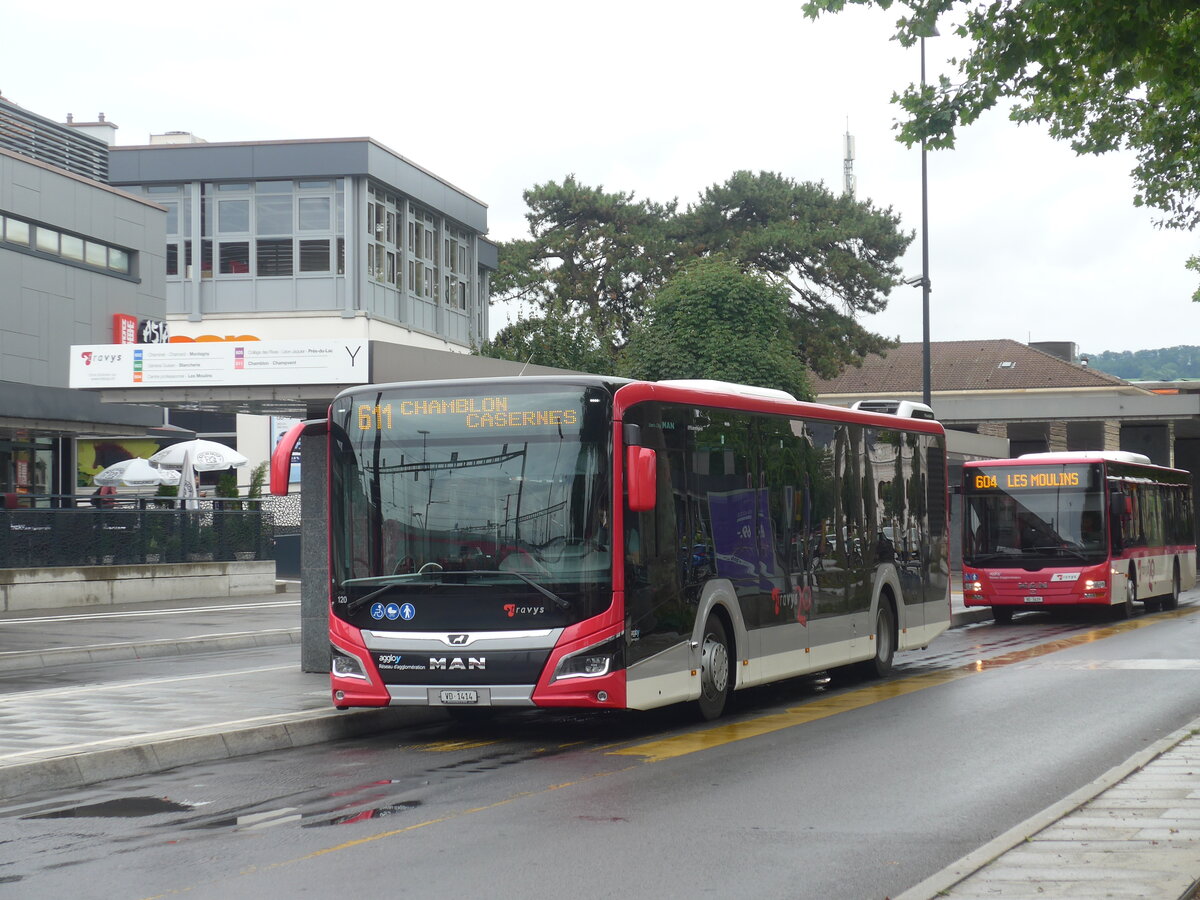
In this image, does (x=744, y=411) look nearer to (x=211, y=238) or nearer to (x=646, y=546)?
(x=646, y=546)

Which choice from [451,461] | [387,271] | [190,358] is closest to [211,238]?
[387,271]

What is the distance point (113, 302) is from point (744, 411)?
2563cm

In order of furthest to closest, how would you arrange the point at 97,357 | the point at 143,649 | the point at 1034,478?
the point at 97,357 → the point at 1034,478 → the point at 143,649

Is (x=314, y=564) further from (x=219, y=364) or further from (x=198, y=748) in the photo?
(x=219, y=364)

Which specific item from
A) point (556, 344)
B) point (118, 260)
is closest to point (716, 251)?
point (556, 344)

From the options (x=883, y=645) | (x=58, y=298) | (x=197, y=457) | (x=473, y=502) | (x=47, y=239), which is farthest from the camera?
(x=197, y=457)

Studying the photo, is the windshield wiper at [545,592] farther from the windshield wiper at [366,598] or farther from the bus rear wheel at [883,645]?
the bus rear wheel at [883,645]

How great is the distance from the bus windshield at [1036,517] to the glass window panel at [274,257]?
91.8 ft

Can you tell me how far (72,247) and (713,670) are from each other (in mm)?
25989

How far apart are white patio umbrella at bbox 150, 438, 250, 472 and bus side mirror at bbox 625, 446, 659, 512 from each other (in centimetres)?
2605

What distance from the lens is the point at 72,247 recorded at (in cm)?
3484

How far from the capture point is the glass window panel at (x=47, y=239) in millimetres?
33500

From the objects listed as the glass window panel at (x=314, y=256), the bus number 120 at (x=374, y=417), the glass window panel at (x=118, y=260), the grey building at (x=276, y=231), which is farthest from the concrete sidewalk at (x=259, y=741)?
the glass window panel at (x=314, y=256)

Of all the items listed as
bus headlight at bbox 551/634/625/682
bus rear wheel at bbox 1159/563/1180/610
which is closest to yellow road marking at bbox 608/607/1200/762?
bus headlight at bbox 551/634/625/682
